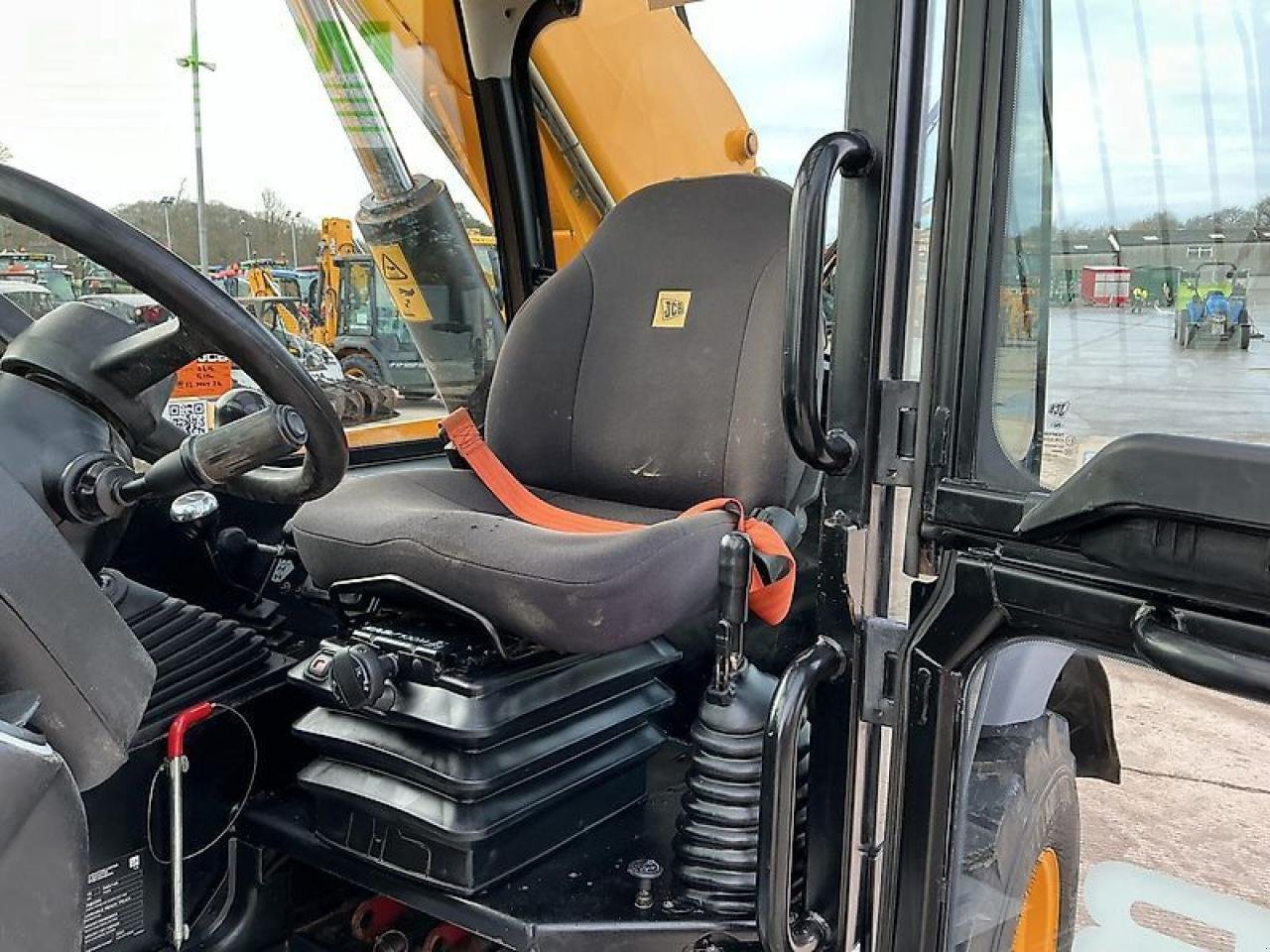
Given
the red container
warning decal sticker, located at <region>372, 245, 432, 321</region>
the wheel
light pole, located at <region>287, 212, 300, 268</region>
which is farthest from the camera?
warning decal sticker, located at <region>372, 245, 432, 321</region>

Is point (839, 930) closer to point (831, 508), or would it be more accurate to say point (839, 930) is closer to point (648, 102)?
point (831, 508)

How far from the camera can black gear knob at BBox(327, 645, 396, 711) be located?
138cm

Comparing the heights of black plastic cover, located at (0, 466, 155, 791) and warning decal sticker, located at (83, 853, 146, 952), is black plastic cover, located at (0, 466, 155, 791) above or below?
above

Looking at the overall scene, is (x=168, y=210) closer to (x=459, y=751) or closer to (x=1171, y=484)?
(x=459, y=751)

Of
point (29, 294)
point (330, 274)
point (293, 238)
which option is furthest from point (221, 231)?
point (29, 294)

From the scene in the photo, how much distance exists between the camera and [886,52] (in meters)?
1.09

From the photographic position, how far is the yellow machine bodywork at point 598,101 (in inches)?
93.4

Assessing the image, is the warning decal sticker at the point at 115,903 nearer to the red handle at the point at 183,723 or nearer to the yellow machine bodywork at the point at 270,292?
the red handle at the point at 183,723

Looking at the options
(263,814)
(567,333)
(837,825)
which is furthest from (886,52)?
(263,814)

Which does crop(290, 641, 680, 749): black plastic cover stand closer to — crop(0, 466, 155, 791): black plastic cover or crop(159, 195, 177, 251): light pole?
crop(0, 466, 155, 791): black plastic cover

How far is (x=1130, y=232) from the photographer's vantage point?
0.99 meters

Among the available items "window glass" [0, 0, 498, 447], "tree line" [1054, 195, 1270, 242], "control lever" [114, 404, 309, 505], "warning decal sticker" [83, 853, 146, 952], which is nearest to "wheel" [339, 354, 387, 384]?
"window glass" [0, 0, 498, 447]

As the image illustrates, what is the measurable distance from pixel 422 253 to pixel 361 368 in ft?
0.94

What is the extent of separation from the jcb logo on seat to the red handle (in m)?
0.91
